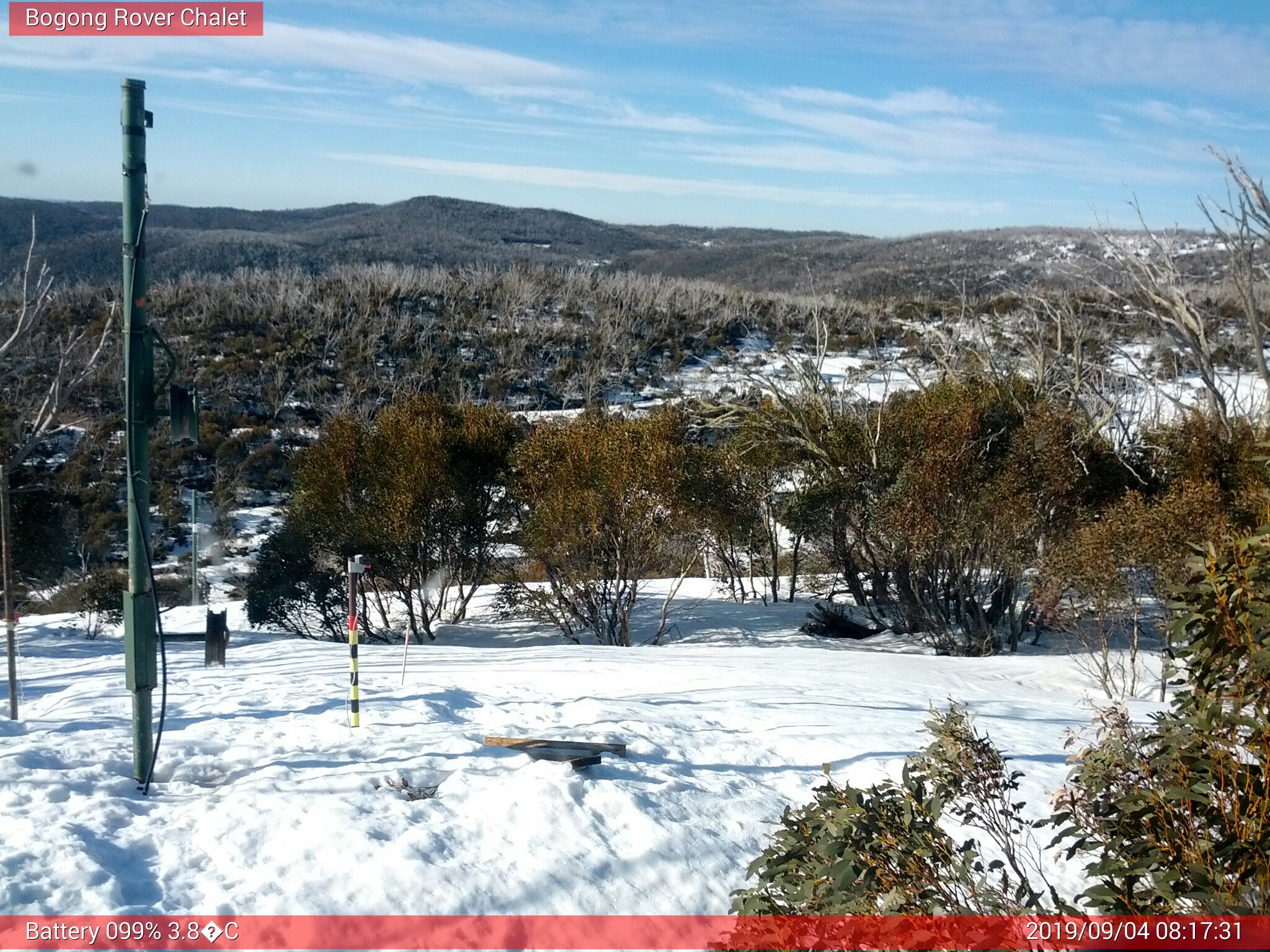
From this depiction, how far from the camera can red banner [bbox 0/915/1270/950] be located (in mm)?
2309

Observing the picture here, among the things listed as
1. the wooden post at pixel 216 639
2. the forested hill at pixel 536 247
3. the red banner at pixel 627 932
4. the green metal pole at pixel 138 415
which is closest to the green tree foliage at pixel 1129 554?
the red banner at pixel 627 932

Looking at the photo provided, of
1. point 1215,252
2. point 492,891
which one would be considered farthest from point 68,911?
point 1215,252

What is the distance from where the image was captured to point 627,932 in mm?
4477

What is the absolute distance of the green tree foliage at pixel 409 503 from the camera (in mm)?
17594

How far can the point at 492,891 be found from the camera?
4516mm

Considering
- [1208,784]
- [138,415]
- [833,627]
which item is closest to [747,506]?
[833,627]

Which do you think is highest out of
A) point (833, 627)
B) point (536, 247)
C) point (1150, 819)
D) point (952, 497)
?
point (536, 247)

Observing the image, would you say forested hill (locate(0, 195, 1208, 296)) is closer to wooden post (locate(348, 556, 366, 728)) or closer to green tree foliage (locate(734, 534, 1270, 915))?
wooden post (locate(348, 556, 366, 728))

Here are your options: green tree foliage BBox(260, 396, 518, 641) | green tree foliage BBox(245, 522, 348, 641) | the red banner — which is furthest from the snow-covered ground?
green tree foliage BBox(260, 396, 518, 641)

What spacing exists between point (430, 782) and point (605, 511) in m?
10.9

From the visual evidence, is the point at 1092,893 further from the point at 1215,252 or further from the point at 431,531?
the point at 1215,252

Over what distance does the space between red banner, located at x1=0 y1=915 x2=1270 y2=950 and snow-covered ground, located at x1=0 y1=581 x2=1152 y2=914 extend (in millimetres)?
89

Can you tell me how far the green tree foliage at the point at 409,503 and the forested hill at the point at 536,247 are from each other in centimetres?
2768

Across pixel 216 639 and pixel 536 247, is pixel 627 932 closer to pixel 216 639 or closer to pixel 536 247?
pixel 216 639
